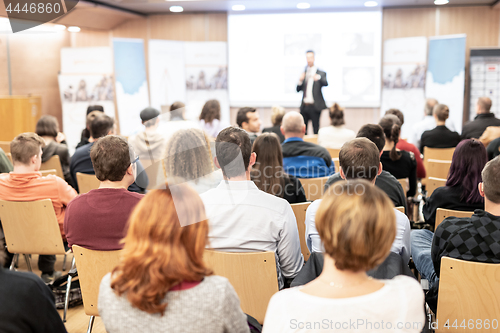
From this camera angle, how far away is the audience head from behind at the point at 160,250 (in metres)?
1.10

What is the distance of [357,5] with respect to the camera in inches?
318

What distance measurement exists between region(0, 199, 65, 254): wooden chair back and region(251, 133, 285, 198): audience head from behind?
4.65 feet

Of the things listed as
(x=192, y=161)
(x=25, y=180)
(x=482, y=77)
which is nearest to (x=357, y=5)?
(x=482, y=77)

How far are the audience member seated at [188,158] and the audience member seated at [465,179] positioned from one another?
6.27ft

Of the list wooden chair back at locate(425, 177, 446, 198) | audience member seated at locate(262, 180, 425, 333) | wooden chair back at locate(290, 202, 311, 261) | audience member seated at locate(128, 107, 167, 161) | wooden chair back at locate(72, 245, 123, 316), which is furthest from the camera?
wooden chair back at locate(425, 177, 446, 198)

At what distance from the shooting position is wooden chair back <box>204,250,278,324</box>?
6.06 ft

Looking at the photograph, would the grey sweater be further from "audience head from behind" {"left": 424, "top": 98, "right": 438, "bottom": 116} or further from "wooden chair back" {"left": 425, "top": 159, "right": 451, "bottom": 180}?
"audience head from behind" {"left": 424, "top": 98, "right": 438, "bottom": 116}

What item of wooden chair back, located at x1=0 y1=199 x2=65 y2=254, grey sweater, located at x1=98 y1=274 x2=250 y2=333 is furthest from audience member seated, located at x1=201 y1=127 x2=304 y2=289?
wooden chair back, located at x1=0 y1=199 x2=65 y2=254

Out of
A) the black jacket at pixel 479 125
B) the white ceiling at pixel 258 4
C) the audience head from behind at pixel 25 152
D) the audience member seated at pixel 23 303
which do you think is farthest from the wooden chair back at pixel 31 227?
the white ceiling at pixel 258 4

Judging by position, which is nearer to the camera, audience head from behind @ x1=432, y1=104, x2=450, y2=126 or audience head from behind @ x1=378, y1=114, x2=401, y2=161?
audience head from behind @ x1=378, y1=114, x2=401, y2=161

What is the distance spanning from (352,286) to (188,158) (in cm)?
59

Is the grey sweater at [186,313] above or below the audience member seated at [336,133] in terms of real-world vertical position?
below

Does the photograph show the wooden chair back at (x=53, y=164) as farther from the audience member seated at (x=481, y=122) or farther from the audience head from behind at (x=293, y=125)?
the audience member seated at (x=481, y=122)

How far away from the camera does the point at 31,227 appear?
117 inches
